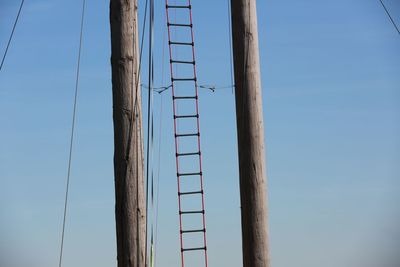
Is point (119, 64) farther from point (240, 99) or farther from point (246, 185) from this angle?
point (246, 185)

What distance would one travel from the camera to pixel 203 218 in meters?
8.14

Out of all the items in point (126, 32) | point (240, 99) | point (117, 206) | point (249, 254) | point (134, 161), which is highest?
point (126, 32)

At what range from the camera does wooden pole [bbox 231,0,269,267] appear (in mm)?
7031

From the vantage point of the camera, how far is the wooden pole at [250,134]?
23.1ft

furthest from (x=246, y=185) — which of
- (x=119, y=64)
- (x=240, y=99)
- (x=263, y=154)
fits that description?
(x=119, y=64)

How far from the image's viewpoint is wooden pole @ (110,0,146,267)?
21.9 feet

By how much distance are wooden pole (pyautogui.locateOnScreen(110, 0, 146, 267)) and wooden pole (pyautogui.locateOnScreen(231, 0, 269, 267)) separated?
1119mm

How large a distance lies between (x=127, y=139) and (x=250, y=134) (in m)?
1.35

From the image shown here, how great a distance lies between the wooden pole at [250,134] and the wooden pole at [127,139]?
1119 millimetres

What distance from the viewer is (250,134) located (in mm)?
7148

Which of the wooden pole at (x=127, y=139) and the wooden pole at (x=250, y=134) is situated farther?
the wooden pole at (x=250, y=134)

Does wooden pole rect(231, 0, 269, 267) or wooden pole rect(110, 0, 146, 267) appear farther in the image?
wooden pole rect(231, 0, 269, 267)

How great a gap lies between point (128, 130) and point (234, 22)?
1.77 m

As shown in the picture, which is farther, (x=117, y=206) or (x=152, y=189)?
(x=152, y=189)
